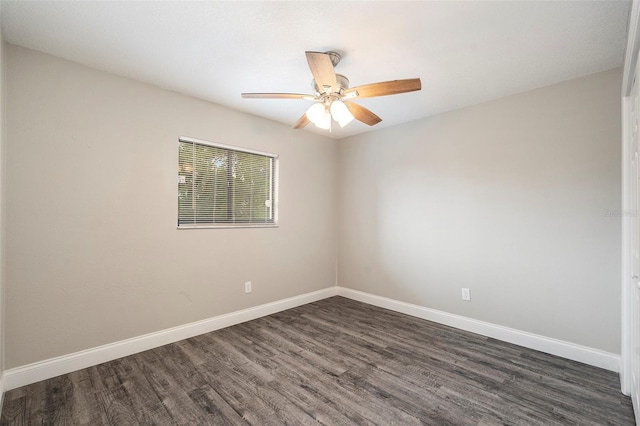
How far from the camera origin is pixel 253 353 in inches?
102

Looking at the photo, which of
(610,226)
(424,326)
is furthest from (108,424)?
(610,226)

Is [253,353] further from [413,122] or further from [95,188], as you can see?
[413,122]

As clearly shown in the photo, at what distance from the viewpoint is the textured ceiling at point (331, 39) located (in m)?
1.71

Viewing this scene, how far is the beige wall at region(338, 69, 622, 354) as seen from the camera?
7.93 ft

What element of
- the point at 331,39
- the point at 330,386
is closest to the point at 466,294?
the point at 330,386

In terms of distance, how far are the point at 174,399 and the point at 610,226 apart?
3.48 m

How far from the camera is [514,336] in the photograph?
9.21ft

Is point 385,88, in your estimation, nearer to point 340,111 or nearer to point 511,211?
point 340,111

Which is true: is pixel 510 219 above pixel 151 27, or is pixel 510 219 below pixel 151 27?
below

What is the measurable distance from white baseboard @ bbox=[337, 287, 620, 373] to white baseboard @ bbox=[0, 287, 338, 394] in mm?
1497

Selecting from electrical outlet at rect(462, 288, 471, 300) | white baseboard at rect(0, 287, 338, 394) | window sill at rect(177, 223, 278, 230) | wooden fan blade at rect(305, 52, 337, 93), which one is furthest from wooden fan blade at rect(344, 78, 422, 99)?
white baseboard at rect(0, 287, 338, 394)

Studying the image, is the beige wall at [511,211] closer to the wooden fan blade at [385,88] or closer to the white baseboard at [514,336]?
the white baseboard at [514,336]

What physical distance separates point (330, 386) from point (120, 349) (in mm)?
1783

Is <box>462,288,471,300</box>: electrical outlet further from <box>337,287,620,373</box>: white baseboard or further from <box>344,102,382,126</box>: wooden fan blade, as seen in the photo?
<box>344,102,382,126</box>: wooden fan blade
